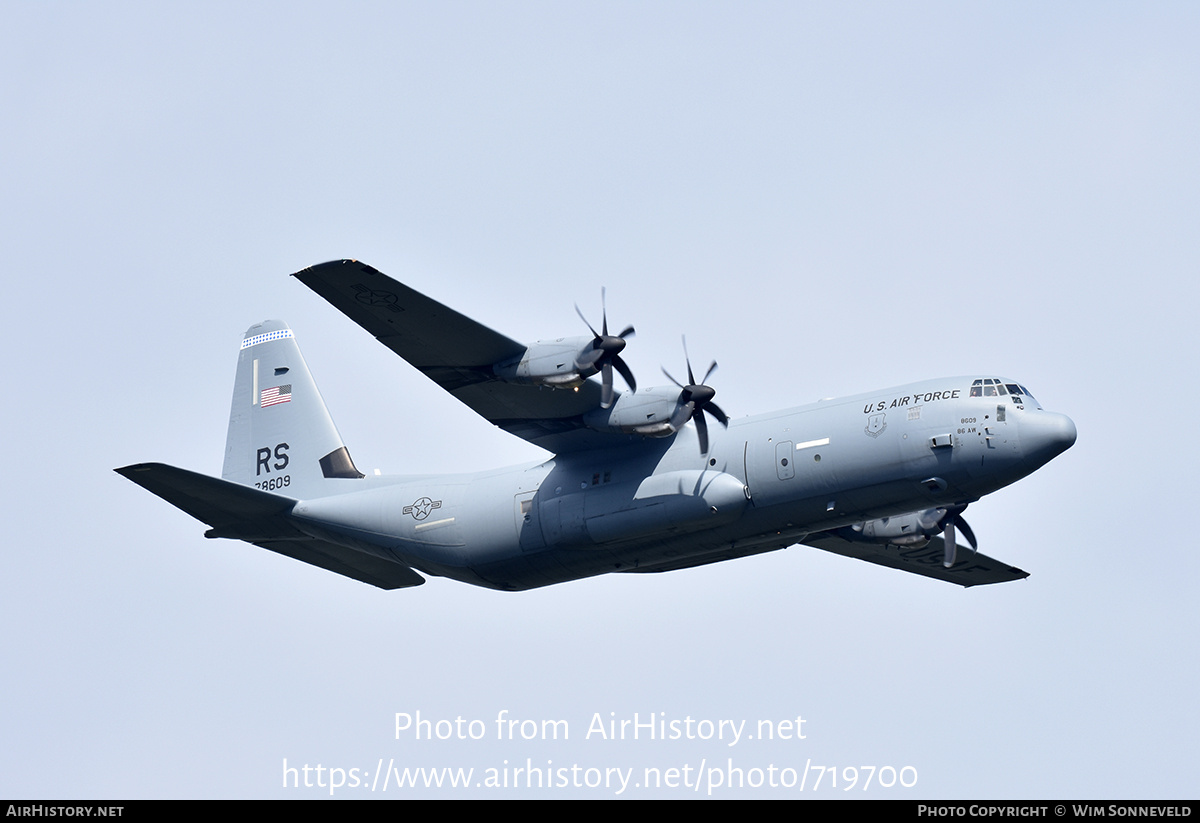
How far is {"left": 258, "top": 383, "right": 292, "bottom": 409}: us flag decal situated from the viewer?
37.4 metres

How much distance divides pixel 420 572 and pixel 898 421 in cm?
1209

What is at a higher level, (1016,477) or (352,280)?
(352,280)

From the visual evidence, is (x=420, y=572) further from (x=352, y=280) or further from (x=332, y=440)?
(x=352, y=280)

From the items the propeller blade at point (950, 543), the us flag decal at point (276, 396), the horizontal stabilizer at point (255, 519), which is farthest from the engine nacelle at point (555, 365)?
the propeller blade at point (950, 543)

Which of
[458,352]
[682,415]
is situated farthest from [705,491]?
[458,352]

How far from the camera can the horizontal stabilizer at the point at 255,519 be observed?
3164 centimetres

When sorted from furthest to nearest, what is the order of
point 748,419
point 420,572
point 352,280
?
point 420,572
point 748,419
point 352,280

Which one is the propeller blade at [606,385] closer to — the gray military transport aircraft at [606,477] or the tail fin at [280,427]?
the gray military transport aircraft at [606,477]

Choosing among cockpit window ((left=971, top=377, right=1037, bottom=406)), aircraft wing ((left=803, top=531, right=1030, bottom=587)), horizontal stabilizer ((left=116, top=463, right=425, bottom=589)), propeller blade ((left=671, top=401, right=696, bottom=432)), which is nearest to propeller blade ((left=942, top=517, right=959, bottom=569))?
aircraft wing ((left=803, top=531, right=1030, bottom=587))

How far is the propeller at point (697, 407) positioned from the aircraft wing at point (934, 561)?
625cm

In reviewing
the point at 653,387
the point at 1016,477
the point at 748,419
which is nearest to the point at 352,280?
the point at 653,387

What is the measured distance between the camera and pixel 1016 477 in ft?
95.7
